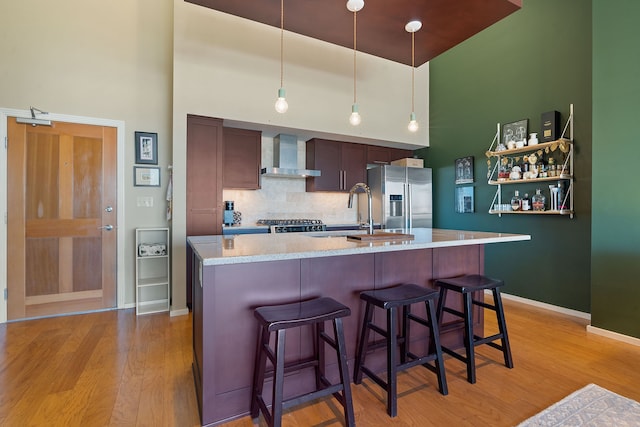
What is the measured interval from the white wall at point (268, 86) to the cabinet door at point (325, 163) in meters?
0.21

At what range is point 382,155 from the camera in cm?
514

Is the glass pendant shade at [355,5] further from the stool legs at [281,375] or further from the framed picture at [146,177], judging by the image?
the framed picture at [146,177]

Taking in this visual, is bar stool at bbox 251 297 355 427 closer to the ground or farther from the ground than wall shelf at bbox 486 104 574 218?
closer to the ground

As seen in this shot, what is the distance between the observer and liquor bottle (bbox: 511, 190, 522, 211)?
12.3ft

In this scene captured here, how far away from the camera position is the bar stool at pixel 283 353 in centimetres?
145

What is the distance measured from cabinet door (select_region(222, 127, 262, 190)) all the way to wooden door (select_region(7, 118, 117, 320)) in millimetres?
1256

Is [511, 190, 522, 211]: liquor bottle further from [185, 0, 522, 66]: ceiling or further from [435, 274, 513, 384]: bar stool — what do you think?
[185, 0, 522, 66]: ceiling

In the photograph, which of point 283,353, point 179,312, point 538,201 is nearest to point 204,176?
point 179,312

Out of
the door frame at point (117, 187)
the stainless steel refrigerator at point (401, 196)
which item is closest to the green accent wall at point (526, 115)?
the stainless steel refrigerator at point (401, 196)

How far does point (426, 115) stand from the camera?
5.16 meters

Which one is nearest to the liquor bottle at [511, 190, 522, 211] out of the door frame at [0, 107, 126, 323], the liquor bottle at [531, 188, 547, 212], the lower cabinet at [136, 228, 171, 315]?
the liquor bottle at [531, 188, 547, 212]

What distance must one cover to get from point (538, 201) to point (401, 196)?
177 centimetres

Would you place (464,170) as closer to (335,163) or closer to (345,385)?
(335,163)

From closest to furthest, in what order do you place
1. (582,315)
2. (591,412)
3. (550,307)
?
(591,412) < (582,315) < (550,307)
